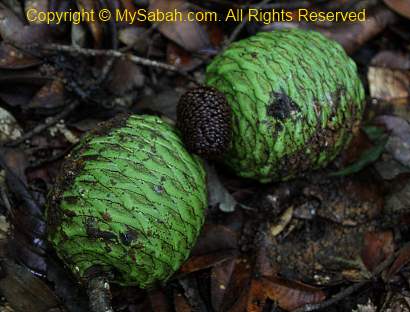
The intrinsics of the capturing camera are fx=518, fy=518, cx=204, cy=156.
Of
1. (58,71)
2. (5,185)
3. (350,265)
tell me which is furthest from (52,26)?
(350,265)

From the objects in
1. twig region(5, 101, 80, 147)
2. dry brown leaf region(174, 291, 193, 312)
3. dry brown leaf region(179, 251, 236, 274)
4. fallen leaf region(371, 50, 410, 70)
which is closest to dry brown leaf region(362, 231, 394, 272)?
dry brown leaf region(179, 251, 236, 274)

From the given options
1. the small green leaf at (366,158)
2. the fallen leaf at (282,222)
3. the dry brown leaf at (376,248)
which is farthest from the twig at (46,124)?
the dry brown leaf at (376,248)

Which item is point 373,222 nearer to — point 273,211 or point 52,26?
point 273,211

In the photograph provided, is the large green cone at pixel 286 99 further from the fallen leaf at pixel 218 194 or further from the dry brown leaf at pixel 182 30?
the dry brown leaf at pixel 182 30

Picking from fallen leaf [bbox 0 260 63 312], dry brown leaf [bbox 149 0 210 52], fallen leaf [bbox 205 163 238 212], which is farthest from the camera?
dry brown leaf [bbox 149 0 210 52]

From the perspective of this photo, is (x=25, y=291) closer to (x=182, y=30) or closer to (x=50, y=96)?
(x=50, y=96)

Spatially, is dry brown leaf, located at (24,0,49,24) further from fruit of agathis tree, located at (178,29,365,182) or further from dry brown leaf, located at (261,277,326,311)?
dry brown leaf, located at (261,277,326,311)

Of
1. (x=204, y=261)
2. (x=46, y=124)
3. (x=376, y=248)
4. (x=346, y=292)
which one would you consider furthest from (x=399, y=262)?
(x=46, y=124)
